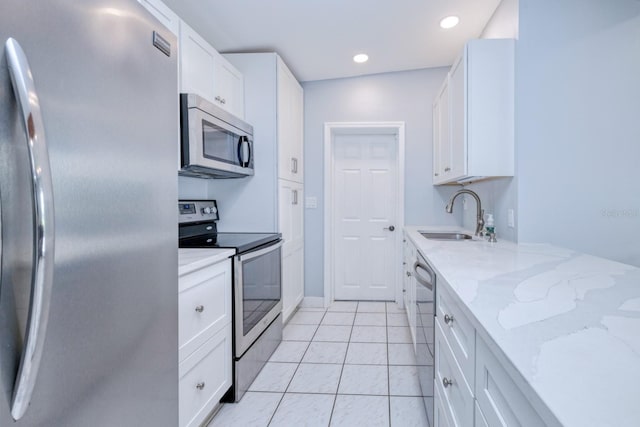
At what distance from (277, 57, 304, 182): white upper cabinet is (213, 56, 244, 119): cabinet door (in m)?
0.31

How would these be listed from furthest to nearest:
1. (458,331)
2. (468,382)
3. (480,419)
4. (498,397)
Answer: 1. (458,331)
2. (468,382)
3. (480,419)
4. (498,397)

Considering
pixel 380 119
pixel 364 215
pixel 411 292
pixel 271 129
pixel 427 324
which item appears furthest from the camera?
pixel 364 215

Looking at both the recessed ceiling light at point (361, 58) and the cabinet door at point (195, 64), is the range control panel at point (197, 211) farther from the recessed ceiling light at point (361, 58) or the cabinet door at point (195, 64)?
the recessed ceiling light at point (361, 58)

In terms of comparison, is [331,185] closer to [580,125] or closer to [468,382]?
[580,125]

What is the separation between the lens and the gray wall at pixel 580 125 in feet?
6.27

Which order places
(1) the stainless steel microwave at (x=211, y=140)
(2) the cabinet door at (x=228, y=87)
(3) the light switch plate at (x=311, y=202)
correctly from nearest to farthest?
(1) the stainless steel microwave at (x=211, y=140) → (2) the cabinet door at (x=228, y=87) → (3) the light switch plate at (x=311, y=202)

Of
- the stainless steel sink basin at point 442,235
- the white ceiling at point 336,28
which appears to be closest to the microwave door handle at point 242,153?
the white ceiling at point 336,28

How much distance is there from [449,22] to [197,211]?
2358 millimetres

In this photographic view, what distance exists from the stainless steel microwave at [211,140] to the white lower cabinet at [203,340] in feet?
2.08

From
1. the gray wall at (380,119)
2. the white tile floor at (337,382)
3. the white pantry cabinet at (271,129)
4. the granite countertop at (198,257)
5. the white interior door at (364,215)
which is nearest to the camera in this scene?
the granite countertop at (198,257)

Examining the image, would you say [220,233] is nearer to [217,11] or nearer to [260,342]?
[260,342]

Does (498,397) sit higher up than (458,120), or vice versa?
(458,120)

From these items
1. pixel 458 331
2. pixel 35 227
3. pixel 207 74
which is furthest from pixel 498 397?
pixel 207 74

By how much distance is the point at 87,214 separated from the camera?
0.71 metres
